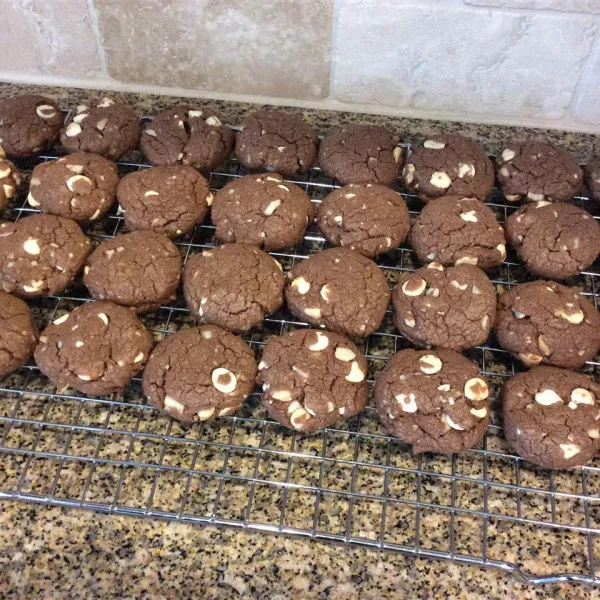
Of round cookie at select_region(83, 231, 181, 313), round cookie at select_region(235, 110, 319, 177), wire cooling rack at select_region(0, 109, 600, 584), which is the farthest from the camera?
round cookie at select_region(235, 110, 319, 177)

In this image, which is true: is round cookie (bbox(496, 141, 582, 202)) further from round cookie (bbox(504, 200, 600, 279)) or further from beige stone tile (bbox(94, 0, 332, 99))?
beige stone tile (bbox(94, 0, 332, 99))

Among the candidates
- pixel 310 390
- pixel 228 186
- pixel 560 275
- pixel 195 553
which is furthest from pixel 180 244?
pixel 560 275

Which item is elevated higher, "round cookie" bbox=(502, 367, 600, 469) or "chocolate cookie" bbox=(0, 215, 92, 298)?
"chocolate cookie" bbox=(0, 215, 92, 298)

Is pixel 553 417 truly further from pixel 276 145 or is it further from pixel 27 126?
pixel 27 126

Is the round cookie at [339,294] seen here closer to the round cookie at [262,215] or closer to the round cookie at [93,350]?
the round cookie at [262,215]

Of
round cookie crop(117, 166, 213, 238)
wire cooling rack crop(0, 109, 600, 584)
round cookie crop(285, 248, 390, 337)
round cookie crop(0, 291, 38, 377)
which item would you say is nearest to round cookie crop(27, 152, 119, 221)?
round cookie crop(117, 166, 213, 238)

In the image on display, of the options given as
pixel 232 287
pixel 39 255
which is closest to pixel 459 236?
pixel 232 287
